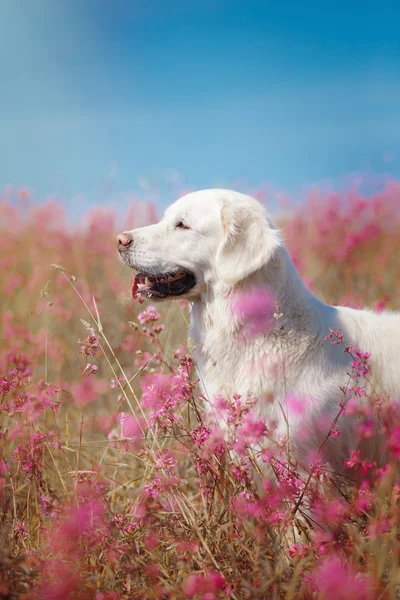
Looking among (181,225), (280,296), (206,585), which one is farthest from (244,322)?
(206,585)

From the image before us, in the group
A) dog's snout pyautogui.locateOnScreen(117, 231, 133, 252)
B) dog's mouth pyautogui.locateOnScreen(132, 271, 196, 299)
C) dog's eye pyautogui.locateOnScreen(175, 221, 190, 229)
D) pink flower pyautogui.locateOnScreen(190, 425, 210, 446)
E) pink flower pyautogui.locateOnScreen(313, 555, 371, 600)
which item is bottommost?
pink flower pyautogui.locateOnScreen(313, 555, 371, 600)

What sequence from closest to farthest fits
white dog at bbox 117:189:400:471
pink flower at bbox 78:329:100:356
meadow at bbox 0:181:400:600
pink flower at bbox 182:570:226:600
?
pink flower at bbox 182:570:226:600 < meadow at bbox 0:181:400:600 < pink flower at bbox 78:329:100:356 < white dog at bbox 117:189:400:471

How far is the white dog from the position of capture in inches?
96.2

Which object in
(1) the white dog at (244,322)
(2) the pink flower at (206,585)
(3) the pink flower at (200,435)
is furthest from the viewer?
(1) the white dog at (244,322)

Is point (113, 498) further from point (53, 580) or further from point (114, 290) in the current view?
point (114, 290)

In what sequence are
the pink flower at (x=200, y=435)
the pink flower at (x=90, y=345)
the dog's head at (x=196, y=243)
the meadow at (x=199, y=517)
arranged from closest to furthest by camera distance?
the meadow at (x=199, y=517) < the pink flower at (x=200, y=435) < the pink flower at (x=90, y=345) < the dog's head at (x=196, y=243)

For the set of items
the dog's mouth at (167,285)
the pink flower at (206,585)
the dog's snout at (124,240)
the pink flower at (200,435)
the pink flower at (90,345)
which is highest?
the dog's snout at (124,240)

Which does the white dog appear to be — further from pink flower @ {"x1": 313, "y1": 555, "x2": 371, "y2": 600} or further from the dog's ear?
pink flower @ {"x1": 313, "y1": 555, "x2": 371, "y2": 600}

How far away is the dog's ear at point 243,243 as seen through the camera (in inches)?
98.6

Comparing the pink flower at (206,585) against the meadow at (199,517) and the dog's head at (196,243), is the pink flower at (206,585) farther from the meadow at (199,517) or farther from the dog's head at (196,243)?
the dog's head at (196,243)

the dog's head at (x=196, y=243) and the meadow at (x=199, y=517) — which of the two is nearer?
the meadow at (x=199, y=517)

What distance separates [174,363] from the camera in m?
3.37

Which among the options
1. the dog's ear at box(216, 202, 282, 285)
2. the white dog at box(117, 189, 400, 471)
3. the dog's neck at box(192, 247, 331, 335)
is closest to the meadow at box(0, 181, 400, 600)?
the white dog at box(117, 189, 400, 471)

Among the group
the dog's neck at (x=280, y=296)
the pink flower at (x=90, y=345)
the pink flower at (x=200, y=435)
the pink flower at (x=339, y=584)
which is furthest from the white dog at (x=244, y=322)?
the pink flower at (x=339, y=584)
